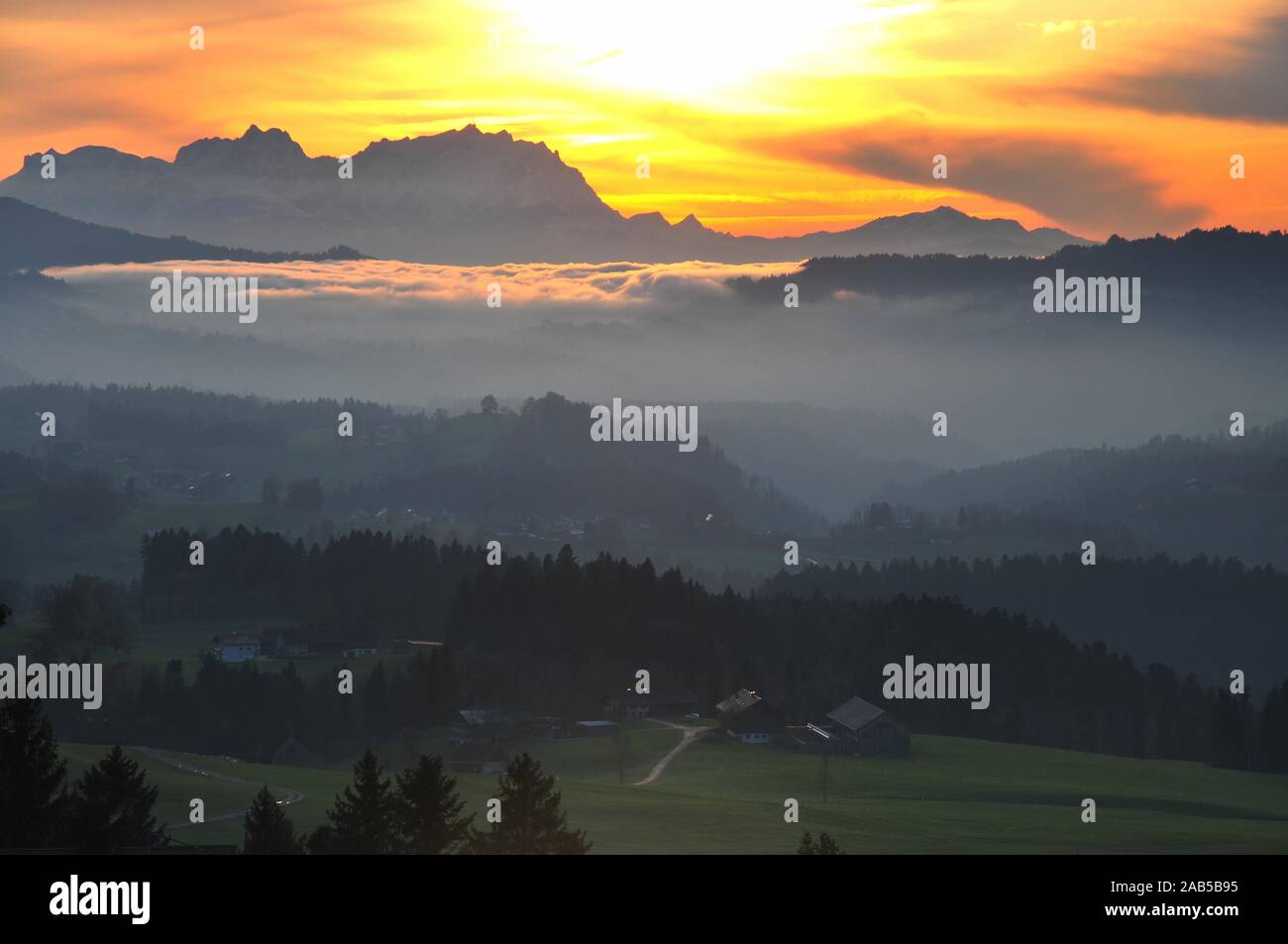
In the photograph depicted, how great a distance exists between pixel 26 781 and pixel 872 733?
62904 mm


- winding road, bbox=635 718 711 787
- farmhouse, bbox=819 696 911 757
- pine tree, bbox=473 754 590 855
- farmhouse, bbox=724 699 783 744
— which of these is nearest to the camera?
pine tree, bbox=473 754 590 855

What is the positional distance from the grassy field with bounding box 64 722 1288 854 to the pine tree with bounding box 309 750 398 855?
1468cm

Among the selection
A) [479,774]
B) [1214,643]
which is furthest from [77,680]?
[1214,643]

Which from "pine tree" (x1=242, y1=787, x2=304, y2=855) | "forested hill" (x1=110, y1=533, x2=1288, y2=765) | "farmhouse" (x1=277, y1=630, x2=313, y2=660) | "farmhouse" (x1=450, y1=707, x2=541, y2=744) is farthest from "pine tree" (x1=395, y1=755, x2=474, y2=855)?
"farmhouse" (x1=277, y1=630, x2=313, y2=660)

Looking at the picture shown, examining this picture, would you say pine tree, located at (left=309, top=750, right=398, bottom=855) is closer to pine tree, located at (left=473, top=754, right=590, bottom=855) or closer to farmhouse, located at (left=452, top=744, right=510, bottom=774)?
pine tree, located at (left=473, top=754, right=590, bottom=855)

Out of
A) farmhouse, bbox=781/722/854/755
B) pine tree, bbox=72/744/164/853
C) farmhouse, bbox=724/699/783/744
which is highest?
pine tree, bbox=72/744/164/853

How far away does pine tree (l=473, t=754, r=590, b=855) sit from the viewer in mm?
45188

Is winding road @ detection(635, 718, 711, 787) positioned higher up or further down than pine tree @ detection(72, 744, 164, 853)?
further down

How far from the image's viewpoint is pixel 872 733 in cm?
9969

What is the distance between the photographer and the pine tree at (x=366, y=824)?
149 ft
